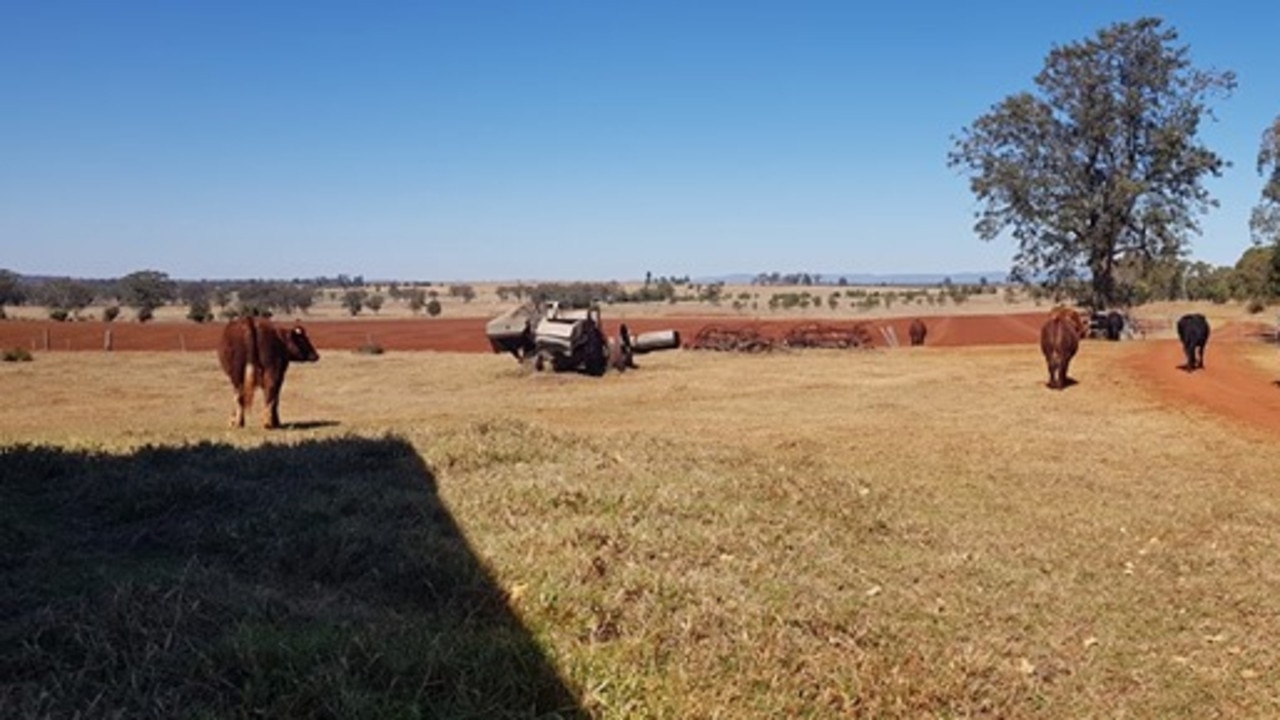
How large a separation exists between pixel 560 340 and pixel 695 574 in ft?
70.2

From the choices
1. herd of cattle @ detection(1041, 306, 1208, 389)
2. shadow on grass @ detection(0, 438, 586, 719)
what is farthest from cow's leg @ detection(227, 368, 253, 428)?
herd of cattle @ detection(1041, 306, 1208, 389)

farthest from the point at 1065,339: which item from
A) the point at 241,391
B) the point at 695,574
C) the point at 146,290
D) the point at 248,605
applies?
the point at 146,290

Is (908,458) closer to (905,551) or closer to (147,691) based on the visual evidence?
(905,551)

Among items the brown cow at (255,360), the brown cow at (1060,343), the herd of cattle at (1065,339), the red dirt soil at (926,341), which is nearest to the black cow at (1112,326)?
the red dirt soil at (926,341)

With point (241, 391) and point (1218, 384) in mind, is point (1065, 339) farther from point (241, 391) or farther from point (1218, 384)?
point (241, 391)

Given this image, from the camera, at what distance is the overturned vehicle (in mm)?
28156

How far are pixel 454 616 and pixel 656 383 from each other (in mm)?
20773

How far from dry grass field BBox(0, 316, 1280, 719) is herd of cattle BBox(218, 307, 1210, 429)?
98 cm

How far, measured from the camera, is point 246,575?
6.28 meters

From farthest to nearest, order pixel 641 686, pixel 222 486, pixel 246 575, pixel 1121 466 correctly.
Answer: pixel 1121 466 < pixel 222 486 < pixel 246 575 < pixel 641 686

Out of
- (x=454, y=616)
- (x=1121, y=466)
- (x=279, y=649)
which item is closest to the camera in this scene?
(x=279, y=649)

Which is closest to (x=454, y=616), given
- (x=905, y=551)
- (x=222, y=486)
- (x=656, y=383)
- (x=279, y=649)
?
(x=279, y=649)

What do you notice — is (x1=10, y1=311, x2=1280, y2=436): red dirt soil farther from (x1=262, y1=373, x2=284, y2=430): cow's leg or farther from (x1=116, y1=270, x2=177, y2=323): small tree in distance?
(x1=116, y1=270, x2=177, y2=323): small tree in distance

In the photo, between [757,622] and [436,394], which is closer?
[757,622]
